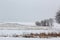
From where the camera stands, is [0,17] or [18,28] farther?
[0,17]

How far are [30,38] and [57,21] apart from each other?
8950 millimetres

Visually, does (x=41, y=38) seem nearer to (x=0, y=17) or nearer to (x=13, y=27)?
(x=13, y=27)

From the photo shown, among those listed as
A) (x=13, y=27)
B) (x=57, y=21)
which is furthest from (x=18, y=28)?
(x=57, y=21)

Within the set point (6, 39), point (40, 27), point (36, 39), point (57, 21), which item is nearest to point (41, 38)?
point (36, 39)

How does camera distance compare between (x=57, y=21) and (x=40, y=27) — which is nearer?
(x=40, y=27)

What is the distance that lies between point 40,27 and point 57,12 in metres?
4.80

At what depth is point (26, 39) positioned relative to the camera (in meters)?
14.4

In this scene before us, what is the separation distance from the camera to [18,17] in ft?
90.3

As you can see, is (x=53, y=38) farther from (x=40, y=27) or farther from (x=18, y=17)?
(x=18, y=17)

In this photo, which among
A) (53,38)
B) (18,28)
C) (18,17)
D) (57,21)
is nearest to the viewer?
(53,38)

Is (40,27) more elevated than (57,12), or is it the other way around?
(57,12)

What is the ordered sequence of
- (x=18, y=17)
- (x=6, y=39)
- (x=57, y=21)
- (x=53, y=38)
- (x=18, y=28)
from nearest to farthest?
(x=6, y=39)
(x=53, y=38)
(x=18, y=28)
(x=57, y=21)
(x=18, y=17)

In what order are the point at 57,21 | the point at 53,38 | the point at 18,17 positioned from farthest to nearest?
the point at 18,17
the point at 57,21
the point at 53,38

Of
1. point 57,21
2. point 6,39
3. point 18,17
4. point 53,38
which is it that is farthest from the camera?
point 18,17
